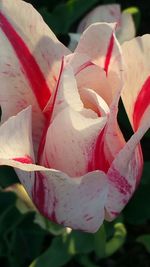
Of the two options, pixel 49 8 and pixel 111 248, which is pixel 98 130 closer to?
pixel 111 248

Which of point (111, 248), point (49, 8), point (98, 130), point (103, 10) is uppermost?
point (98, 130)

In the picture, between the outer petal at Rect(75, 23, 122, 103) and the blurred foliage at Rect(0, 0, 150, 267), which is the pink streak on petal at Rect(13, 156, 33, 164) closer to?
the outer petal at Rect(75, 23, 122, 103)

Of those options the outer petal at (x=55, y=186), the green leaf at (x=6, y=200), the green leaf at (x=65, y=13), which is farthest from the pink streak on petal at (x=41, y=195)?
the green leaf at (x=65, y=13)

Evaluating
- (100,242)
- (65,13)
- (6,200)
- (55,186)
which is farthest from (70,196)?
(65,13)

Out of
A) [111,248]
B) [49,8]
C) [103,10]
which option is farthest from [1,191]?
[49,8]

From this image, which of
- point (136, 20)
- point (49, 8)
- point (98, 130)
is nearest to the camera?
point (98, 130)

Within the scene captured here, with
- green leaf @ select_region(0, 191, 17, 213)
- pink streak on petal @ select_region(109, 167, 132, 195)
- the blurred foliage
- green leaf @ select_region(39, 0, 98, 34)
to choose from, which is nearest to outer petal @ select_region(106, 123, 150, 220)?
pink streak on petal @ select_region(109, 167, 132, 195)
